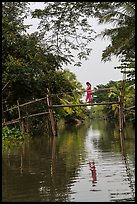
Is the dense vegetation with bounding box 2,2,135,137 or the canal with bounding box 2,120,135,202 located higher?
the dense vegetation with bounding box 2,2,135,137

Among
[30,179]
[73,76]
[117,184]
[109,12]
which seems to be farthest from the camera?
[73,76]

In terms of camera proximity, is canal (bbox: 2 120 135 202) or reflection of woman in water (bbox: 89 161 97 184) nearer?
canal (bbox: 2 120 135 202)

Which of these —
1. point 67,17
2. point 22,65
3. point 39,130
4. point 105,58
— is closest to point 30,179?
point 67,17

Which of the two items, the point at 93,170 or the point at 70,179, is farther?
the point at 93,170

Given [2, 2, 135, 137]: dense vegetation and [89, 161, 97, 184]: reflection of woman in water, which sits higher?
[2, 2, 135, 137]: dense vegetation

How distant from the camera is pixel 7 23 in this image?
62.2 ft

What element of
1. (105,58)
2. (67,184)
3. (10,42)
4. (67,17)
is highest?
(10,42)

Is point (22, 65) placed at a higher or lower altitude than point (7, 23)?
lower

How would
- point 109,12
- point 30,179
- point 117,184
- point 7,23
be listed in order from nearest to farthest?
point 117,184 < point 30,179 < point 109,12 < point 7,23

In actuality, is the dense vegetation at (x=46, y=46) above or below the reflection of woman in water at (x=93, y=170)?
above

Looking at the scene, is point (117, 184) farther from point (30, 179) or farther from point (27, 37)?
point (27, 37)

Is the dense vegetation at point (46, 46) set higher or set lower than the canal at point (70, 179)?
higher

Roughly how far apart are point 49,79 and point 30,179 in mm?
14222

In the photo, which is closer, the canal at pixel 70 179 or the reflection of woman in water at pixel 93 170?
the canal at pixel 70 179
